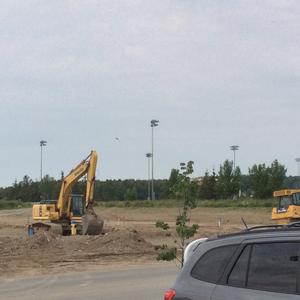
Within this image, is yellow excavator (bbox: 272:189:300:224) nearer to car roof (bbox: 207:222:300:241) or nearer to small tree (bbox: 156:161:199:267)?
small tree (bbox: 156:161:199:267)

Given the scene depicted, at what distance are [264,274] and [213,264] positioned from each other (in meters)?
0.61

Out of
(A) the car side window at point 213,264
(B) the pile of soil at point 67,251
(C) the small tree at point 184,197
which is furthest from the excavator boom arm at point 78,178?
(A) the car side window at point 213,264

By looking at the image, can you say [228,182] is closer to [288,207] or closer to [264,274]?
[288,207]

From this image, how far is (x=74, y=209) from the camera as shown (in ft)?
122

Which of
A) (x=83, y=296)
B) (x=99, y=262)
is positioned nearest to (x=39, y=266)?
(x=99, y=262)

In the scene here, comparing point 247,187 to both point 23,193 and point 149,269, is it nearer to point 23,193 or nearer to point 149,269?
point 23,193

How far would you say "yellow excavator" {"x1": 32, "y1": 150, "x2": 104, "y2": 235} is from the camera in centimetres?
3306

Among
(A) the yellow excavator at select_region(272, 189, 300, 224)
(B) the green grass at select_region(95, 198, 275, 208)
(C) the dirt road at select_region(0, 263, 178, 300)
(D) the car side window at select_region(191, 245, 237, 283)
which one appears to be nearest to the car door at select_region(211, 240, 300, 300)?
(D) the car side window at select_region(191, 245, 237, 283)

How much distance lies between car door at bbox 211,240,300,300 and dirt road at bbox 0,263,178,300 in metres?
7.49

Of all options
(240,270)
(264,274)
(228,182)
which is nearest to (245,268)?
(240,270)

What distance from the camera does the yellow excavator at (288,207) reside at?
3516 cm

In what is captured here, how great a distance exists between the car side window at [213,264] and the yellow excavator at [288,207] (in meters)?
30.3

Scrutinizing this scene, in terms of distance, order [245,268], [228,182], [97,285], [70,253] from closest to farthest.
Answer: [245,268] → [97,285] → [70,253] → [228,182]

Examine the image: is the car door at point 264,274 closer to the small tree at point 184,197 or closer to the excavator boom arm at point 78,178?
the small tree at point 184,197
